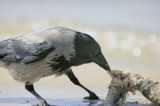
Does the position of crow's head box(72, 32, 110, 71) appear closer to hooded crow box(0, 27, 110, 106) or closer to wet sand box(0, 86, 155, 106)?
hooded crow box(0, 27, 110, 106)

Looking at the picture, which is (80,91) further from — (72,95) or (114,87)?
(114,87)

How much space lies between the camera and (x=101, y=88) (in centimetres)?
905

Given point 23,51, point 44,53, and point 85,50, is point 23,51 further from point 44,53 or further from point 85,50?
point 85,50

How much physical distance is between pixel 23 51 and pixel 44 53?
1.34 ft

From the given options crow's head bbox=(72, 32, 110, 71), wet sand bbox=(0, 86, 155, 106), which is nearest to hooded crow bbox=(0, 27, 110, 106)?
crow's head bbox=(72, 32, 110, 71)

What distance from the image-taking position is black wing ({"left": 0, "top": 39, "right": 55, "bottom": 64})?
674cm

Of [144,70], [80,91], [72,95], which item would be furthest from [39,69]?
[144,70]

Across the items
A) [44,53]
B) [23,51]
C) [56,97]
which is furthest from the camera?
[56,97]

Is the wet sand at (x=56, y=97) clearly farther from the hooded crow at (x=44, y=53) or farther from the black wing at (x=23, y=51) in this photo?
the black wing at (x=23, y=51)

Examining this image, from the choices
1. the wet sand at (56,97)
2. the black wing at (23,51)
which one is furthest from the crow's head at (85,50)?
the wet sand at (56,97)

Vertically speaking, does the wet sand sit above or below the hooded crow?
below

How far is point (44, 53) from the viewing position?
6742mm

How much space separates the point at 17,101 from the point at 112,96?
5.86 feet

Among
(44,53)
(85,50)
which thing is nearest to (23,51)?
(44,53)
